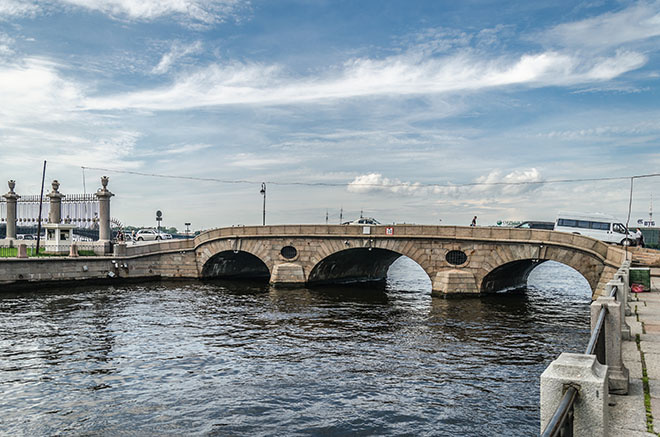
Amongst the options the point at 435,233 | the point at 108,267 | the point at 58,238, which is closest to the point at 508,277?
the point at 435,233

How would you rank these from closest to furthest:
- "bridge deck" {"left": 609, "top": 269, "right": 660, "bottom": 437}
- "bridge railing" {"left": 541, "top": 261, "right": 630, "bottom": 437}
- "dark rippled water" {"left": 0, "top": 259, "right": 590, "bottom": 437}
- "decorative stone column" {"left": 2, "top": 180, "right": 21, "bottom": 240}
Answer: "bridge railing" {"left": 541, "top": 261, "right": 630, "bottom": 437}, "bridge deck" {"left": 609, "top": 269, "right": 660, "bottom": 437}, "dark rippled water" {"left": 0, "top": 259, "right": 590, "bottom": 437}, "decorative stone column" {"left": 2, "top": 180, "right": 21, "bottom": 240}

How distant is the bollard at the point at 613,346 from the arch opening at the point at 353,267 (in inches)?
1355

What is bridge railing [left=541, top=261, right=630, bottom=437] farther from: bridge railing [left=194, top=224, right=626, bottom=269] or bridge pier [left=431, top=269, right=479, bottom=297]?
bridge pier [left=431, top=269, right=479, bottom=297]

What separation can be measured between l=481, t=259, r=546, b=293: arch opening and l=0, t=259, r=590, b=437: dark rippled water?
3.02 meters

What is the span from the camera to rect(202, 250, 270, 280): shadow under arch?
49156mm

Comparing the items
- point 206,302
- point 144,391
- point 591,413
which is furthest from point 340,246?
point 591,413

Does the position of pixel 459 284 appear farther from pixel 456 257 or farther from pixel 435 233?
pixel 435 233

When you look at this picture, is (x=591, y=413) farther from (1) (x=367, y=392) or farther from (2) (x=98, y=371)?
(2) (x=98, y=371)

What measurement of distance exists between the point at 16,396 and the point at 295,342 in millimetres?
10547

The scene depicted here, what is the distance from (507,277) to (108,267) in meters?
31.6

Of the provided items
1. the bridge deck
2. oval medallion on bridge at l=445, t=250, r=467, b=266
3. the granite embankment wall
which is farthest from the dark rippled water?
the granite embankment wall

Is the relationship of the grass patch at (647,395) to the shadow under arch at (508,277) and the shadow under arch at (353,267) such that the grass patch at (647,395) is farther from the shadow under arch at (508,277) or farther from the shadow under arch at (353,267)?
the shadow under arch at (353,267)

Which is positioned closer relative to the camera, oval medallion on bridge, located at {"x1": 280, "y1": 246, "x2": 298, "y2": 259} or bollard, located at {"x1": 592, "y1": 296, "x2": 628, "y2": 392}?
bollard, located at {"x1": 592, "y1": 296, "x2": 628, "y2": 392}

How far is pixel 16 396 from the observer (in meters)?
16.2
